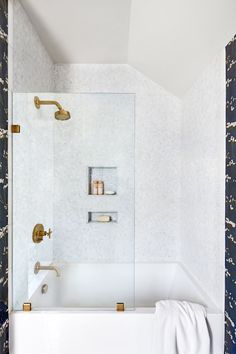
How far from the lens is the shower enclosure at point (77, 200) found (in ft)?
6.84

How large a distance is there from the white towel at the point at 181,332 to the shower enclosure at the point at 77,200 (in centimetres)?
32

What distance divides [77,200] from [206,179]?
38.5 inches

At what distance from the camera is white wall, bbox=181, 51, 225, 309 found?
177cm

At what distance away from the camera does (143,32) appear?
2.24 meters

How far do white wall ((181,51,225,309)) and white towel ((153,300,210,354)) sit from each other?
6.7 inches

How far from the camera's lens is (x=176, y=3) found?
171 cm

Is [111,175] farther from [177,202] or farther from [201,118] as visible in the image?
[177,202]

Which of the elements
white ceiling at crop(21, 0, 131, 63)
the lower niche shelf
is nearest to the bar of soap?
the lower niche shelf

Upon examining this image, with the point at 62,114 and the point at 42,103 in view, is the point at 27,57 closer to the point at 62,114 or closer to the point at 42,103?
the point at 42,103

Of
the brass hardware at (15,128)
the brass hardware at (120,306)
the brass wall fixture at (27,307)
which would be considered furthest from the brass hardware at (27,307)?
the brass hardware at (15,128)

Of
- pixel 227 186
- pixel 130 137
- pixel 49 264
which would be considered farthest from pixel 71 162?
pixel 227 186

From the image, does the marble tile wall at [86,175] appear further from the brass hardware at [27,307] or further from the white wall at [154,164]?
the white wall at [154,164]

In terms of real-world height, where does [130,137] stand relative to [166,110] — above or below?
below

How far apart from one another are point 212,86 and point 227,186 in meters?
0.70
